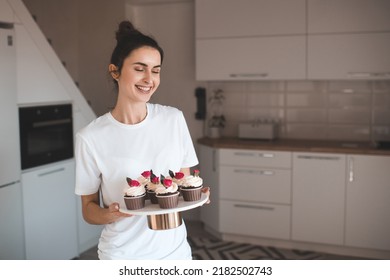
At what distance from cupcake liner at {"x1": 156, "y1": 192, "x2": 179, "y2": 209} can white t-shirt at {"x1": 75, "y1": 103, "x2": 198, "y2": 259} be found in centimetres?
8

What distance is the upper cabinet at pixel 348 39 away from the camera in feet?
11.6

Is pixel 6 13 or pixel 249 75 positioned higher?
pixel 6 13

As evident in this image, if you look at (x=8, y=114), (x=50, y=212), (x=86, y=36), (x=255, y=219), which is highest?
(x=86, y=36)

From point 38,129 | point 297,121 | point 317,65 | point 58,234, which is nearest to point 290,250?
point 297,121

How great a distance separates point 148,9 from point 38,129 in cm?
180

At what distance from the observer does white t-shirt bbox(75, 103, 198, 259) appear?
1.44 m

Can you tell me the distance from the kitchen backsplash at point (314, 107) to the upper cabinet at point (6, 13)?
6.26ft

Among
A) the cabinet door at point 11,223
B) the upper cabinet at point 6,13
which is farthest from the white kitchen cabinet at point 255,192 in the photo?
the upper cabinet at point 6,13

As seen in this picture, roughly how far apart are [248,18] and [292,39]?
1.23ft

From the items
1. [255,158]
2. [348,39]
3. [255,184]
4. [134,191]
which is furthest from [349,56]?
[134,191]

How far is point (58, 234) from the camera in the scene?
335 centimetres

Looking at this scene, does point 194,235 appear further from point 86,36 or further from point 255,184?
point 86,36

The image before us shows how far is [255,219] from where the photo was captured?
3814mm

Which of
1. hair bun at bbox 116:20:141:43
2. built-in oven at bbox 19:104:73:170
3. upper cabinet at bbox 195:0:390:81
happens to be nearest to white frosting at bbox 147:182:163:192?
hair bun at bbox 116:20:141:43
